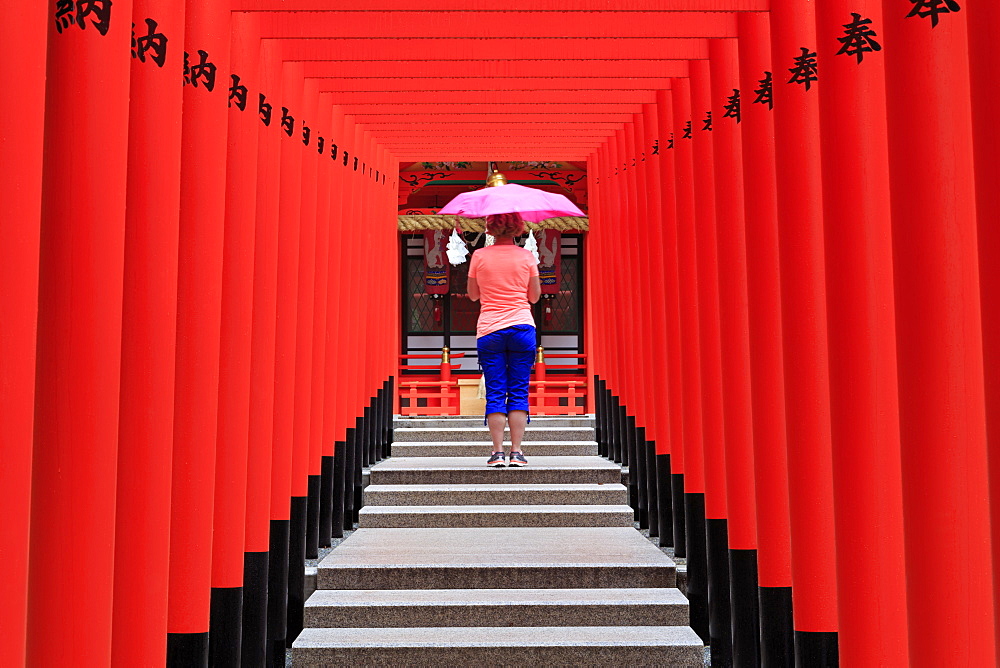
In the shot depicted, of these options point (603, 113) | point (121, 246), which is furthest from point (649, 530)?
point (121, 246)

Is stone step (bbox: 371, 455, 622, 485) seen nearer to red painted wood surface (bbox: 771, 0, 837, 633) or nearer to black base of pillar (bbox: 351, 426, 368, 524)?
black base of pillar (bbox: 351, 426, 368, 524)

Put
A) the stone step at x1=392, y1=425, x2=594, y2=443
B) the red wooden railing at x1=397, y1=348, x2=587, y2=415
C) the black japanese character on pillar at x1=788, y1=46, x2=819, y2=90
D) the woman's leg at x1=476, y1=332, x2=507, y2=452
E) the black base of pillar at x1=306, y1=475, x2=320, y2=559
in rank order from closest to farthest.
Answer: the black japanese character on pillar at x1=788, y1=46, x2=819, y2=90
the black base of pillar at x1=306, y1=475, x2=320, y2=559
the woman's leg at x1=476, y1=332, x2=507, y2=452
the stone step at x1=392, y1=425, x2=594, y2=443
the red wooden railing at x1=397, y1=348, x2=587, y2=415

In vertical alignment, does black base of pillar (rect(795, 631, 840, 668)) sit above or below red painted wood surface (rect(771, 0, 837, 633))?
below

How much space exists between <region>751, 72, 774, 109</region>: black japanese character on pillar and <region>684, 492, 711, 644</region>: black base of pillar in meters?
1.99

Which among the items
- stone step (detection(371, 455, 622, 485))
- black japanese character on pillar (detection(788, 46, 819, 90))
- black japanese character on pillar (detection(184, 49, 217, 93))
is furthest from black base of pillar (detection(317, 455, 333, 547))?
black japanese character on pillar (detection(788, 46, 819, 90))

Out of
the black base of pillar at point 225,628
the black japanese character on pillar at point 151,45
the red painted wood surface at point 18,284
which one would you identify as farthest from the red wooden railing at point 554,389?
the red painted wood surface at point 18,284

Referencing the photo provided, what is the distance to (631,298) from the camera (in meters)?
6.08

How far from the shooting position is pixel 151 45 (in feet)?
8.22

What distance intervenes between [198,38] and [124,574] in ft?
5.72

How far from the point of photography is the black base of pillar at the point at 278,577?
403cm

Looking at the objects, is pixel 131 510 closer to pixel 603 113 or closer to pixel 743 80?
pixel 743 80

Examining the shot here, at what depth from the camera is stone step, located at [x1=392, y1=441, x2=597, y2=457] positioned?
7.01 metres

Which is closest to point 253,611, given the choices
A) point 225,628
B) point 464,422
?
point 225,628

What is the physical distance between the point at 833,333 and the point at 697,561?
2.18 m
